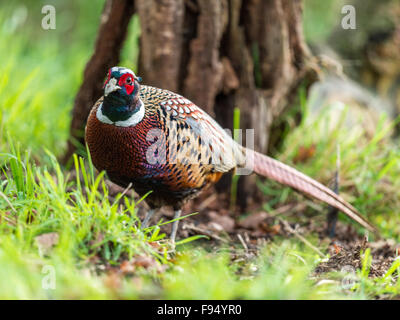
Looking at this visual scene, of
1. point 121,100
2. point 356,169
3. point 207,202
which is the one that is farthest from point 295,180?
point 121,100

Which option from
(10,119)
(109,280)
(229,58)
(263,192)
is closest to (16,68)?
(10,119)

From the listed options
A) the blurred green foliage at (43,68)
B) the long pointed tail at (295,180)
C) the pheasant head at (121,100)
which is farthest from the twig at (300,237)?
the blurred green foliage at (43,68)

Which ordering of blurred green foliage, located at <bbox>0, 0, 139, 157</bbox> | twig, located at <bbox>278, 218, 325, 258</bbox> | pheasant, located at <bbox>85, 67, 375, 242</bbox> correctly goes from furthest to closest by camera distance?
blurred green foliage, located at <bbox>0, 0, 139, 157</bbox>
twig, located at <bbox>278, 218, 325, 258</bbox>
pheasant, located at <bbox>85, 67, 375, 242</bbox>

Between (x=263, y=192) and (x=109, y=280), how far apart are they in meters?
2.47

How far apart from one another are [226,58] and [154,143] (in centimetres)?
156

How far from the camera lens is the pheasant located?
8.41 feet

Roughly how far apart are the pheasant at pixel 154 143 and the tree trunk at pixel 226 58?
0.78 m

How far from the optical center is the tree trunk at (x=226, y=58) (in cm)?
363

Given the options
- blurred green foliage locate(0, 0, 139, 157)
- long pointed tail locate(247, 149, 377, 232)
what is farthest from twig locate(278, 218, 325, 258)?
blurred green foliage locate(0, 0, 139, 157)

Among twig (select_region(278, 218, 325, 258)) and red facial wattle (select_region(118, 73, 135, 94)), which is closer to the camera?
red facial wattle (select_region(118, 73, 135, 94))

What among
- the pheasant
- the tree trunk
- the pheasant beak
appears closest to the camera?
the pheasant beak

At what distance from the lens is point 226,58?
13.0 feet

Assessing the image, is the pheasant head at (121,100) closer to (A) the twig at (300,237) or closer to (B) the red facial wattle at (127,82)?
(B) the red facial wattle at (127,82)

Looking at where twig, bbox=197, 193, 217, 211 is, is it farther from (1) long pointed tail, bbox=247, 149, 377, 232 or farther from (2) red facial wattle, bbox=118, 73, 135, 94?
(2) red facial wattle, bbox=118, 73, 135, 94
